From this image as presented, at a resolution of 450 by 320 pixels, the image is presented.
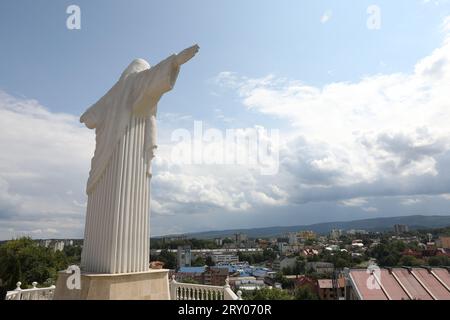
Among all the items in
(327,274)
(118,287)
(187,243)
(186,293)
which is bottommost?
(327,274)

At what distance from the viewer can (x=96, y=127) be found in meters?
7.49

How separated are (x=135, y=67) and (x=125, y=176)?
2734 mm

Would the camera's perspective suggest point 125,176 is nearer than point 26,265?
Yes

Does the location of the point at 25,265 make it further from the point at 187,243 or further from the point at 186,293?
the point at 187,243

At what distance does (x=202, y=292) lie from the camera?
26.2ft

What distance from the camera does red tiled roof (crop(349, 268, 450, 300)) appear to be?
1183 cm

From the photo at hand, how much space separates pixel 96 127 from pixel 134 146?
4.85 feet

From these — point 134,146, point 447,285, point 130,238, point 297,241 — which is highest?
point 134,146

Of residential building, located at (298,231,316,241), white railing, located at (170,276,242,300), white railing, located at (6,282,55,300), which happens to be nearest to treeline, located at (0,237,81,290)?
white railing, located at (6,282,55,300)

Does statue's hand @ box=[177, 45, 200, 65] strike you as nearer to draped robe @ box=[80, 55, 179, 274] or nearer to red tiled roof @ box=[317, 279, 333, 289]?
draped robe @ box=[80, 55, 179, 274]

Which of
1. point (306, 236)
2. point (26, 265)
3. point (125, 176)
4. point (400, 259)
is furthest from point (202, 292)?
point (306, 236)
